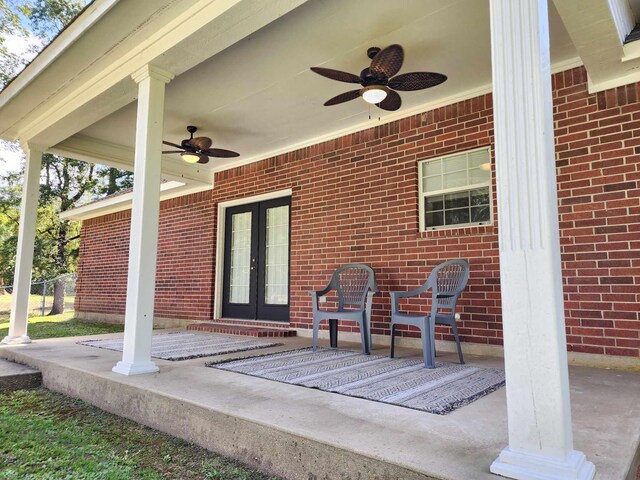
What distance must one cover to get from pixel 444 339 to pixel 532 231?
291cm

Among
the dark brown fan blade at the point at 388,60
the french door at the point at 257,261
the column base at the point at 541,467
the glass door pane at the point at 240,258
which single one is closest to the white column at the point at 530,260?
the column base at the point at 541,467

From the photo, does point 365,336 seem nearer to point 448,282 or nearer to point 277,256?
point 448,282

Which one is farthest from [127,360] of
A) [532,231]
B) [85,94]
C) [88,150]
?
[88,150]

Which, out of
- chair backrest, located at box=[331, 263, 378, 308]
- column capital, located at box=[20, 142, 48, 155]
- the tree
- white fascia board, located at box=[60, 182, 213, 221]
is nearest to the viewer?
chair backrest, located at box=[331, 263, 378, 308]

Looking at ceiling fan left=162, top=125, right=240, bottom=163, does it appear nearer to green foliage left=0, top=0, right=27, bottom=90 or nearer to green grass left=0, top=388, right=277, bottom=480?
green grass left=0, top=388, right=277, bottom=480

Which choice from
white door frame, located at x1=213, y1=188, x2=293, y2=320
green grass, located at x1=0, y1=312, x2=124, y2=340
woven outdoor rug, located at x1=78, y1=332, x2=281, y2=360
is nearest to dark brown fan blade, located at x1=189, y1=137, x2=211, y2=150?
white door frame, located at x1=213, y1=188, x2=293, y2=320

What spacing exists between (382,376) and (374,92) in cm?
225

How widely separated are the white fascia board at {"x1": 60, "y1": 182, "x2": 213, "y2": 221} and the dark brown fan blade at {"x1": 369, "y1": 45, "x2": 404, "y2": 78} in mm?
4370

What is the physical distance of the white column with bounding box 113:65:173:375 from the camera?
3004 mm

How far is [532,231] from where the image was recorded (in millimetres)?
1403

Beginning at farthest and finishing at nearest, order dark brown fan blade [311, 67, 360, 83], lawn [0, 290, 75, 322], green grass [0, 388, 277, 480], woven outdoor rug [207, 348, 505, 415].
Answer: lawn [0, 290, 75, 322], dark brown fan blade [311, 67, 360, 83], woven outdoor rug [207, 348, 505, 415], green grass [0, 388, 277, 480]

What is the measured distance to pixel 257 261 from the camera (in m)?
6.27

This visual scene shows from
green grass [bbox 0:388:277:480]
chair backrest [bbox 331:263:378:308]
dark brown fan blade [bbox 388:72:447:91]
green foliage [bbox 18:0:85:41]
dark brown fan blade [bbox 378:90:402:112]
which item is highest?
green foliage [bbox 18:0:85:41]

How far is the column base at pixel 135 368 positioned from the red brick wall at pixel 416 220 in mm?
2424
